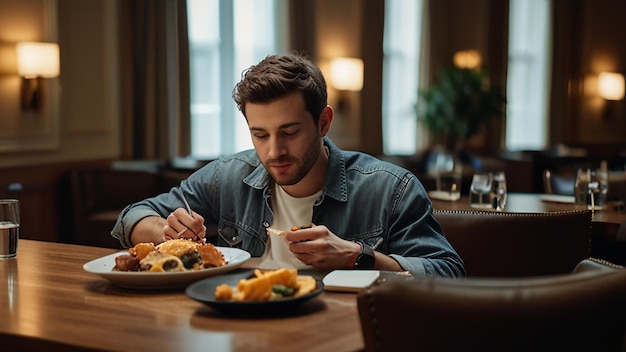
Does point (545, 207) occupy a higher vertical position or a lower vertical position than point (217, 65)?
lower

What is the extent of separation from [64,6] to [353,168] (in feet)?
14.2

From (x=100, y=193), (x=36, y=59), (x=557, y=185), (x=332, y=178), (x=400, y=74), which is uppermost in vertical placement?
(x=36, y=59)

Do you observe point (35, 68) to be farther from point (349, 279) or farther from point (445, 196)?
point (349, 279)

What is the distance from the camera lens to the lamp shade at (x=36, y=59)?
5.85 m

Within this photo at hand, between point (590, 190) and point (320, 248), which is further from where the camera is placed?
point (590, 190)

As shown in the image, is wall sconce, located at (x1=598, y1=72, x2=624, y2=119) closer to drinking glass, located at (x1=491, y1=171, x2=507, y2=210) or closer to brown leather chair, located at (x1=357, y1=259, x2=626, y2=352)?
drinking glass, located at (x1=491, y1=171, x2=507, y2=210)

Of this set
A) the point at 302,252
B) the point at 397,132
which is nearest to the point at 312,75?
the point at 302,252

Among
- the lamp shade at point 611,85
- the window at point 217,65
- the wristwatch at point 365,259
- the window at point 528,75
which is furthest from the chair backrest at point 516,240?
the lamp shade at point 611,85

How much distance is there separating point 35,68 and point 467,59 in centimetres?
618

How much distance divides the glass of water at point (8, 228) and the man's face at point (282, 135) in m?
0.68

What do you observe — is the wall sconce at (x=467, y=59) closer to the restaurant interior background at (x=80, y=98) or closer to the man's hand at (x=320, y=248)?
the restaurant interior background at (x=80, y=98)

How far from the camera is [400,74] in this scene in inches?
388

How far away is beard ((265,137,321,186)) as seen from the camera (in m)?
2.42

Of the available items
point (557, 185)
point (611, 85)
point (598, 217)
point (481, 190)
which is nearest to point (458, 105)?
point (611, 85)
